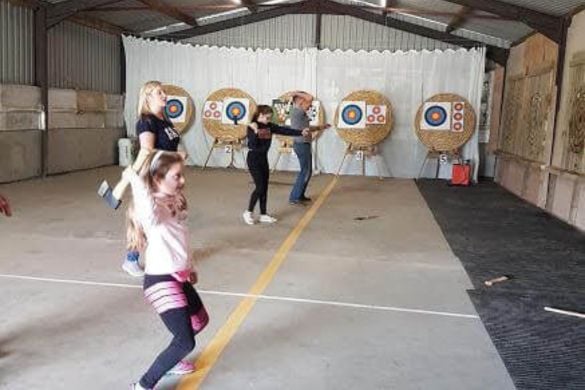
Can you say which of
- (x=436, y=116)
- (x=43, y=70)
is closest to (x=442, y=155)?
(x=436, y=116)

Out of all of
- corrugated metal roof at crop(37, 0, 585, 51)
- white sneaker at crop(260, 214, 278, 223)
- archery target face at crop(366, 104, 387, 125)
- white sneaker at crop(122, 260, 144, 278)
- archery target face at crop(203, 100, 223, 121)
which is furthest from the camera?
archery target face at crop(203, 100, 223, 121)

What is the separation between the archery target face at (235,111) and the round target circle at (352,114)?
77.9 inches

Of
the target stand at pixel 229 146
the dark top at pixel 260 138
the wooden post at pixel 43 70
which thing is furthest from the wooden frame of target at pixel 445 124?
the wooden post at pixel 43 70

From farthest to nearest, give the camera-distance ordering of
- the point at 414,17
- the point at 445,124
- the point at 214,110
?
the point at 214,110
the point at 414,17
the point at 445,124

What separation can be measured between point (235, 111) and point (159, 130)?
8024 millimetres

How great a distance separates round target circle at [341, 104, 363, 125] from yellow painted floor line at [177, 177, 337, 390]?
242 inches

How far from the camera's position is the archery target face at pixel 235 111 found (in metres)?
11.6

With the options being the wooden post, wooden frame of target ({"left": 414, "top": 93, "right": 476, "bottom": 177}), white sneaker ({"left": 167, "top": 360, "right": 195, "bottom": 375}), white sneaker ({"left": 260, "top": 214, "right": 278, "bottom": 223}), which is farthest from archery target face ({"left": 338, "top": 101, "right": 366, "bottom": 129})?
white sneaker ({"left": 167, "top": 360, "right": 195, "bottom": 375})

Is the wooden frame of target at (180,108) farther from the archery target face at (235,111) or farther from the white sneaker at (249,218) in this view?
the white sneaker at (249,218)

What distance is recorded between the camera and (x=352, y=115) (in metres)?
11.2

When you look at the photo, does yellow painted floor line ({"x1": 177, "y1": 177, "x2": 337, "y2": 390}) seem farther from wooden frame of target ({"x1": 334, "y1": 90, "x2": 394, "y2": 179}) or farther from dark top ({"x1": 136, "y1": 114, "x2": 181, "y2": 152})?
wooden frame of target ({"x1": 334, "y1": 90, "x2": 394, "y2": 179})

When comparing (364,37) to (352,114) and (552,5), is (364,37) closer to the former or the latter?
(352,114)

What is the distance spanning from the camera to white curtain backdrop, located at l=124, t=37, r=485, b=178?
430 inches

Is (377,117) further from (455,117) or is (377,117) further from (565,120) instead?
(565,120)
